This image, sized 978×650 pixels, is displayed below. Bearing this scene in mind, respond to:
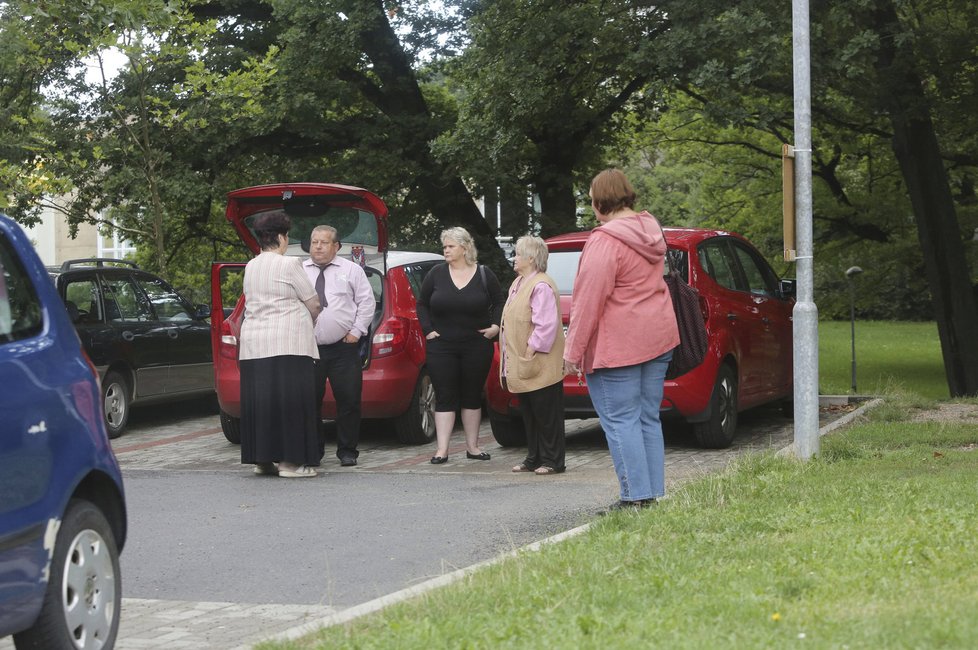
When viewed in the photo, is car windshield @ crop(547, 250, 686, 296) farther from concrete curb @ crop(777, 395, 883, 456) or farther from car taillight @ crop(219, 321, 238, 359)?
car taillight @ crop(219, 321, 238, 359)

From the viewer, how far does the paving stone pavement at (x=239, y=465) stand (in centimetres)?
562

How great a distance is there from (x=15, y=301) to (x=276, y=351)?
5.09 meters

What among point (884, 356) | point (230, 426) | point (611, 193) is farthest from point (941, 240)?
point (884, 356)

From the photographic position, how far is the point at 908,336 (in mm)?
51844

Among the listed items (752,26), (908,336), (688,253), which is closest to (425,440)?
(688,253)

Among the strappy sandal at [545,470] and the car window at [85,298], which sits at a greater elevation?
the car window at [85,298]

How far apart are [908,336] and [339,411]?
44.1 metres

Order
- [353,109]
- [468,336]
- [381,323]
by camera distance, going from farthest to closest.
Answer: [353,109] → [381,323] → [468,336]

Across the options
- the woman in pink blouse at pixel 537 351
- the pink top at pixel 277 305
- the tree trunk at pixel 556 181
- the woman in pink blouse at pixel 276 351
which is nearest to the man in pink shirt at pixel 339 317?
the woman in pink blouse at pixel 276 351

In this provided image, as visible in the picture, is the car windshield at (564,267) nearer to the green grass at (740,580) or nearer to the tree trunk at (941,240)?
the green grass at (740,580)

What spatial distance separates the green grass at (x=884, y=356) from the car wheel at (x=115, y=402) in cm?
1504

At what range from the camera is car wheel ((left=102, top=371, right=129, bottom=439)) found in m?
13.7

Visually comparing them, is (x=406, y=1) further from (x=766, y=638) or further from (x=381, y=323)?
(x=766, y=638)

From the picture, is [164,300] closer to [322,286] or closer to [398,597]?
[322,286]
